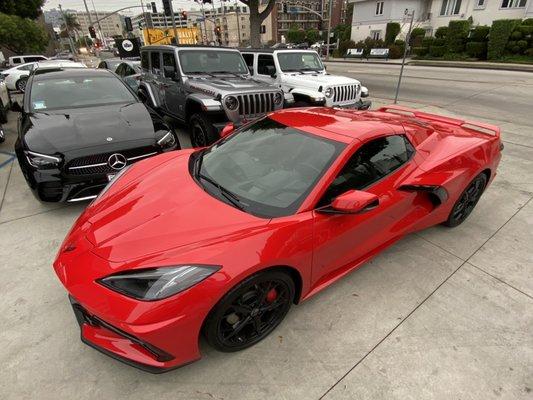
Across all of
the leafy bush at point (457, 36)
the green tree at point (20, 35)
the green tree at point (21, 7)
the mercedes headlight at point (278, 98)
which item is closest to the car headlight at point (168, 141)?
the mercedes headlight at point (278, 98)

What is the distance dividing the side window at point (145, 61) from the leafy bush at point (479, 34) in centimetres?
2956

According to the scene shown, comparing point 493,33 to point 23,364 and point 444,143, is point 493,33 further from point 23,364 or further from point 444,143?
point 23,364

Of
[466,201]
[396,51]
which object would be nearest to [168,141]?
[466,201]

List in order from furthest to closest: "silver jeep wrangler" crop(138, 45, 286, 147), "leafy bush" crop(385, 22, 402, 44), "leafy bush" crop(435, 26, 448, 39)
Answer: "leafy bush" crop(385, 22, 402, 44) < "leafy bush" crop(435, 26, 448, 39) < "silver jeep wrangler" crop(138, 45, 286, 147)

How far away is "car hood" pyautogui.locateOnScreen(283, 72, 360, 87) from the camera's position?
7.29m

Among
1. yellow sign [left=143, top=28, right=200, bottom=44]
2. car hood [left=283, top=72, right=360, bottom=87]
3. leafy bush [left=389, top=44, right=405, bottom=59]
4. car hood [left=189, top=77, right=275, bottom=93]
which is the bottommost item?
leafy bush [left=389, top=44, right=405, bottom=59]

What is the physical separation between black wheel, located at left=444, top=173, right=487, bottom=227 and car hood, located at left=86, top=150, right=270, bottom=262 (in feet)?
7.93

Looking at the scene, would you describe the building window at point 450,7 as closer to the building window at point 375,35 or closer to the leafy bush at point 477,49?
the building window at point 375,35

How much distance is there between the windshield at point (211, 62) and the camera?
6.51m

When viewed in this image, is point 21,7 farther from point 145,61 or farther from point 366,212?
point 366,212

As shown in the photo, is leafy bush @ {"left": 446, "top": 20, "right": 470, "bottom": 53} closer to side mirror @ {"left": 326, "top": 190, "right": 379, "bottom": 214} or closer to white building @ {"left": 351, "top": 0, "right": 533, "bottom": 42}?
white building @ {"left": 351, "top": 0, "right": 533, "bottom": 42}

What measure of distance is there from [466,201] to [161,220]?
3158 millimetres

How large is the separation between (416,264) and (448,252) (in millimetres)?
440

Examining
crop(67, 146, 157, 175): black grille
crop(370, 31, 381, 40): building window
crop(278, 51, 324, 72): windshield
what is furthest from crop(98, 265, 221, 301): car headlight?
crop(370, 31, 381, 40): building window
